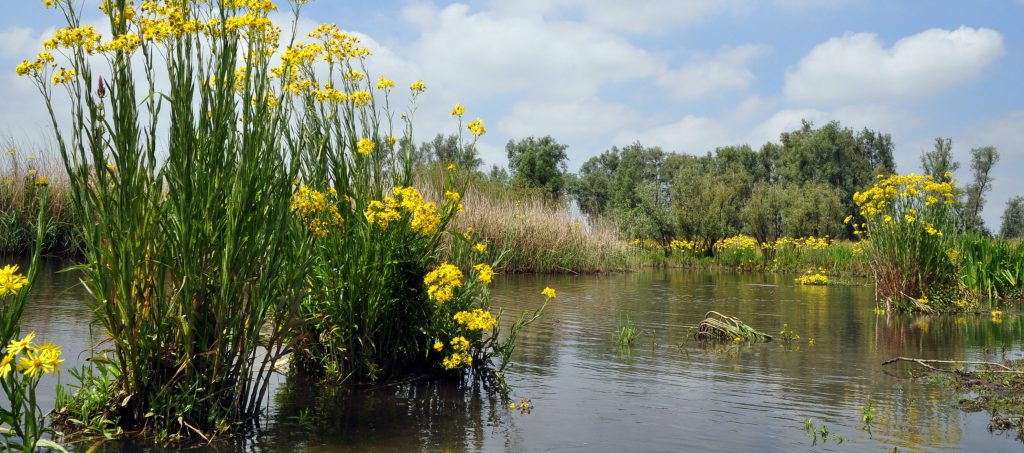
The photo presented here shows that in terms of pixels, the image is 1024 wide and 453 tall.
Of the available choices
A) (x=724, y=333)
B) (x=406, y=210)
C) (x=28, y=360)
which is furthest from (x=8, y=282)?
(x=724, y=333)

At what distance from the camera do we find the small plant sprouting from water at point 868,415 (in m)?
5.44

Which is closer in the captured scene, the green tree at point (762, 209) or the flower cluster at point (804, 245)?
the flower cluster at point (804, 245)

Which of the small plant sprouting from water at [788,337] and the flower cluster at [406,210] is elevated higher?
the flower cluster at [406,210]

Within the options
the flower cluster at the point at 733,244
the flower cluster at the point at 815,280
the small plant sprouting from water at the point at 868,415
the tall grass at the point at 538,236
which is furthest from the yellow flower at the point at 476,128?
the flower cluster at the point at 733,244

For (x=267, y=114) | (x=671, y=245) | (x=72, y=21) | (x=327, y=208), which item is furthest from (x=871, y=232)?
(x=671, y=245)

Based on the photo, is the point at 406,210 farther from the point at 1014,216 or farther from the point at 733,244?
the point at 1014,216

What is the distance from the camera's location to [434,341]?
6477mm

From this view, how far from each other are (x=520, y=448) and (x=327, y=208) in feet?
7.62

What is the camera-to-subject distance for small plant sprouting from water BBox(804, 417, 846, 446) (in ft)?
16.8

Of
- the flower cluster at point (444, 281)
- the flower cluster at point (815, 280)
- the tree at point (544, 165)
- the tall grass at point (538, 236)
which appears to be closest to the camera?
the flower cluster at point (444, 281)

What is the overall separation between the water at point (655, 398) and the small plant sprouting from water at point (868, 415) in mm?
58

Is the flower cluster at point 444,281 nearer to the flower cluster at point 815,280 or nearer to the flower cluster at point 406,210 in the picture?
the flower cluster at point 406,210

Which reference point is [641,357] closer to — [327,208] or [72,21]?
[327,208]

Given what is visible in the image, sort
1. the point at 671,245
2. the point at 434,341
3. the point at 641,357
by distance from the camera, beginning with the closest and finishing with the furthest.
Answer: the point at 434,341 < the point at 641,357 < the point at 671,245
